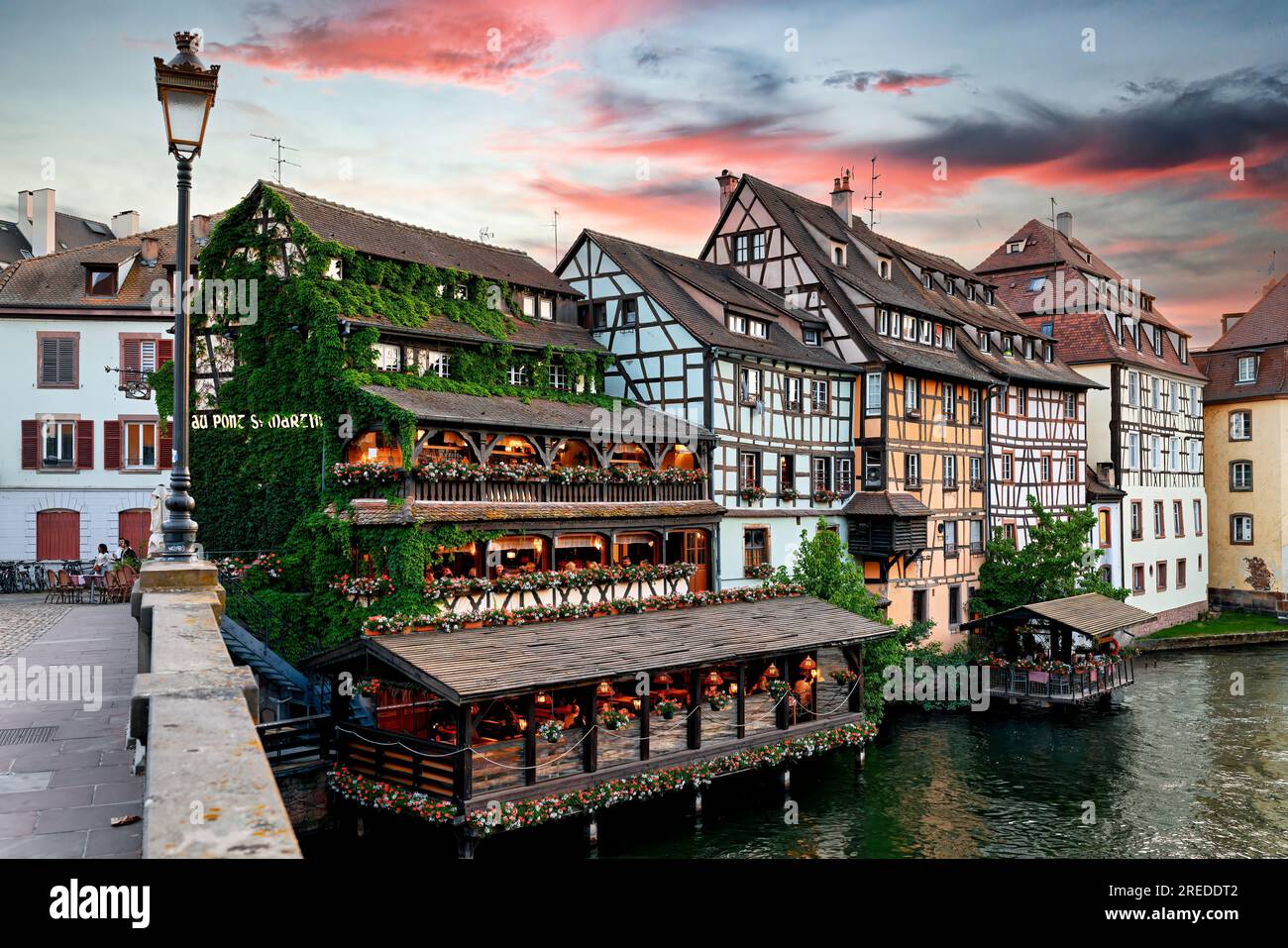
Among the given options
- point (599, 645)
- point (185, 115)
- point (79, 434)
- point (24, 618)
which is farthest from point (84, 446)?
point (185, 115)

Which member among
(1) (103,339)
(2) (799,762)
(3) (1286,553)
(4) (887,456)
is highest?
(1) (103,339)

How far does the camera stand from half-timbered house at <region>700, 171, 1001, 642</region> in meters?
34.8

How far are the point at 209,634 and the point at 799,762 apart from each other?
21.2 m

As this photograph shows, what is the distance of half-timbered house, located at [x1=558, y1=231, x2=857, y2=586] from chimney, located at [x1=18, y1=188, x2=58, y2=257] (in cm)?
2377

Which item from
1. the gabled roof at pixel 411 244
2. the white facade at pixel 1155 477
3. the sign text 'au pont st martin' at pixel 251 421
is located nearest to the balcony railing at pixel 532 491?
the sign text 'au pont st martin' at pixel 251 421

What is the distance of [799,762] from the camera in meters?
26.2

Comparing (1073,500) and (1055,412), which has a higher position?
(1055,412)

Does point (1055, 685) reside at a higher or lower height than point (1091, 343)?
lower

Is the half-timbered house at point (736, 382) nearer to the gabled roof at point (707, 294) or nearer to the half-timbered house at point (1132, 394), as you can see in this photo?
the gabled roof at point (707, 294)

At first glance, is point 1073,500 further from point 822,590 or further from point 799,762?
point 799,762

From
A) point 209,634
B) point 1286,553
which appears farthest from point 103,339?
point 1286,553

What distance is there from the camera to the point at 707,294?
3269 centimetres

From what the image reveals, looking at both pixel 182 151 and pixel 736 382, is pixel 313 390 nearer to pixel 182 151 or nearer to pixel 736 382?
pixel 736 382

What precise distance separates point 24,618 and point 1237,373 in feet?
182
